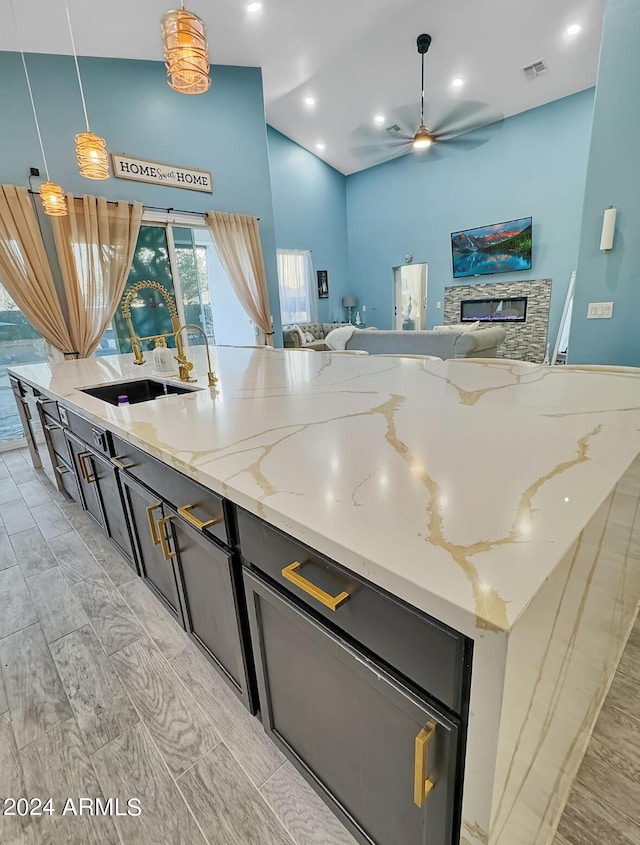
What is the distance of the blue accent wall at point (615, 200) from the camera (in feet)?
7.37

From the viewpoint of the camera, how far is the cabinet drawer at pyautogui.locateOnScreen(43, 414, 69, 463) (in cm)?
216

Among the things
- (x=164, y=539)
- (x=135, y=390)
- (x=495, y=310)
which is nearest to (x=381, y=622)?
(x=164, y=539)

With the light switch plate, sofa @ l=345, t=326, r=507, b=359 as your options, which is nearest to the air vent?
sofa @ l=345, t=326, r=507, b=359

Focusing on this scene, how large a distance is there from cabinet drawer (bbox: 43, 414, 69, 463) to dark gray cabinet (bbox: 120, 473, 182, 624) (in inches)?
36.5

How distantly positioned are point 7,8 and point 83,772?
5.32 meters

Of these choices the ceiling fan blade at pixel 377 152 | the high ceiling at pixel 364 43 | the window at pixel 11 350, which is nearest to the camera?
the high ceiling at pixel 364 43

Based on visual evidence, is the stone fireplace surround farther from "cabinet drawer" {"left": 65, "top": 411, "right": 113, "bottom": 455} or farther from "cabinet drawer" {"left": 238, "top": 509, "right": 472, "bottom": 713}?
"cabinet drawer" {"left": 238, "top": 509, "right": 472, "bottom": 713}

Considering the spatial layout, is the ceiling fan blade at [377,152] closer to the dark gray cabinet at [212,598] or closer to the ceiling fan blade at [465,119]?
the ceiling fan blade at [465,119]

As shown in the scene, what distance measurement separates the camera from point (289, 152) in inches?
296

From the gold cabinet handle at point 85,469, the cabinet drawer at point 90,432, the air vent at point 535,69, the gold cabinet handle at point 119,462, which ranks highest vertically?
the air vent at point 535,69

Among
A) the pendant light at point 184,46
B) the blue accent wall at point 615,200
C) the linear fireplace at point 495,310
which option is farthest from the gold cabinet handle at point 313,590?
the linear fireplace at point 495,310

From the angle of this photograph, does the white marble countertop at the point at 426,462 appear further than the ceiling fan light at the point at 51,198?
No

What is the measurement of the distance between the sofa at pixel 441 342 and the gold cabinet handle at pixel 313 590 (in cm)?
432

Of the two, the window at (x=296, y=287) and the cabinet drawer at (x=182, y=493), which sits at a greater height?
the window at (x=296, y=287)
